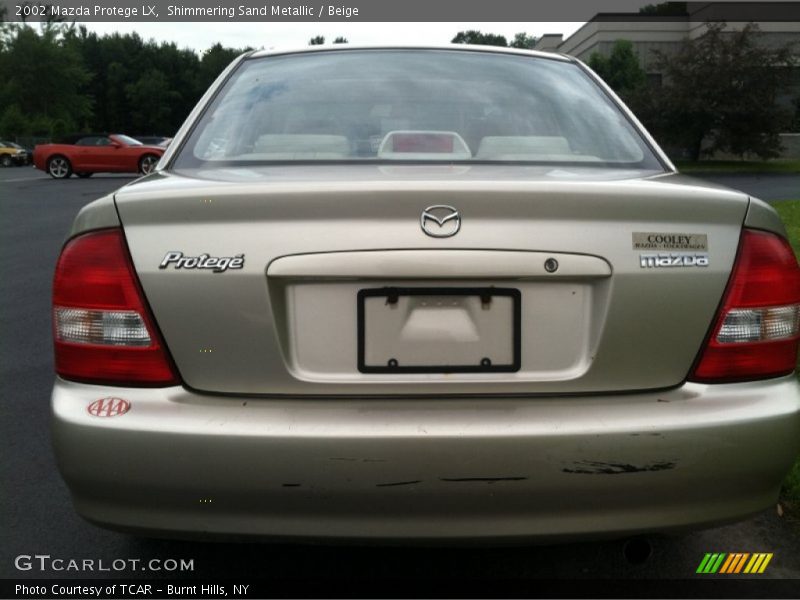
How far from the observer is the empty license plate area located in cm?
193

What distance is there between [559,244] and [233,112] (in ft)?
4.85

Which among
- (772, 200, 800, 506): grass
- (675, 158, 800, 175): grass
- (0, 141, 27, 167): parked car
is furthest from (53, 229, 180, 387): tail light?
(0, 141, 27, 167): parked car

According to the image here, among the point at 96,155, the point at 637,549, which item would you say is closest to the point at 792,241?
the point at 637,549

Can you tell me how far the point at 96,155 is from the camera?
90.1ft

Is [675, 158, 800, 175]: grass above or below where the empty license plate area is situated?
below

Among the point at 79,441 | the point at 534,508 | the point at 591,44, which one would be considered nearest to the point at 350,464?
the point at 534,508

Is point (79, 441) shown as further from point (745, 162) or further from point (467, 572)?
point (745, 162)

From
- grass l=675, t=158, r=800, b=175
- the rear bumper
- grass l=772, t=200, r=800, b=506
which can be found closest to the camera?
the rear bumper

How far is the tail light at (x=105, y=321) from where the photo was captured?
1.98 m

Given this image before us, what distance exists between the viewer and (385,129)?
9.21ft

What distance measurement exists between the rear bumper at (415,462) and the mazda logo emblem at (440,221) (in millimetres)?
386

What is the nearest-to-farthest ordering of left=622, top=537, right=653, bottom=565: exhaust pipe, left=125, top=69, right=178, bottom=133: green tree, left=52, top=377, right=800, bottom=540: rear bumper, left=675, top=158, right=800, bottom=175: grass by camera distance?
left=52, top=377, right=800, bottom=540: rear bumper → left=622, top=537, right=653, bottom=565: exhaust pipe → left=675, top=158, right=800, bottom=175: grass → left=125, top=69, right=178, bottom=133: green tree

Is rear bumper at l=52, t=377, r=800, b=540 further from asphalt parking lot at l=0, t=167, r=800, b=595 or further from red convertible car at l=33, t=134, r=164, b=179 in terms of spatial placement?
red convertible car at l=33, t=134, r=164, b=179

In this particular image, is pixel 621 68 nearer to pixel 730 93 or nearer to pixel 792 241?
pixel 730 93
